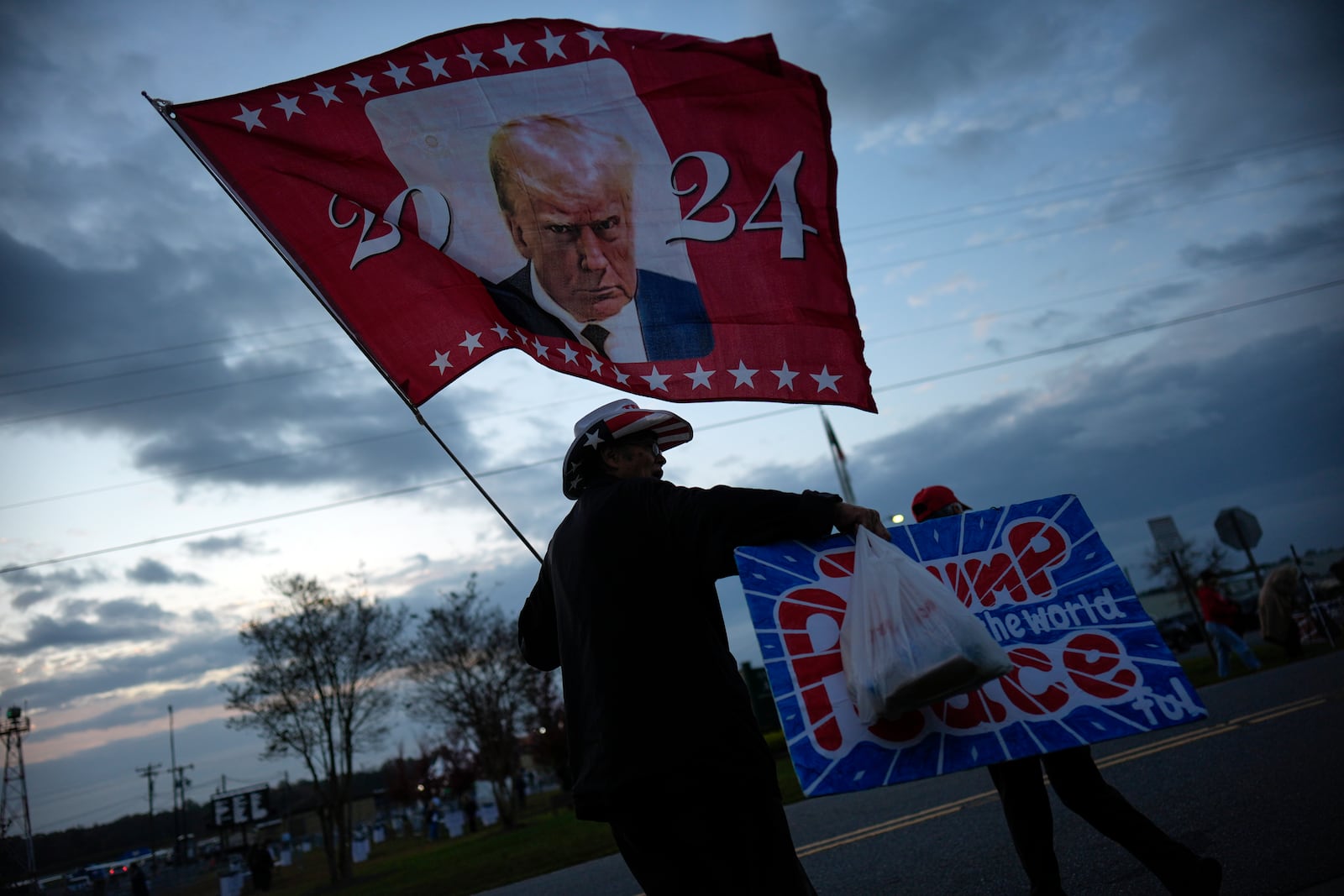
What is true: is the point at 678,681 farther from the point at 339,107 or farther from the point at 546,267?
the point at 339,107

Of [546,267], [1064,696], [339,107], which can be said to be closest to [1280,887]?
[1064,696]

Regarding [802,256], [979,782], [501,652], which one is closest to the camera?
[802,256]

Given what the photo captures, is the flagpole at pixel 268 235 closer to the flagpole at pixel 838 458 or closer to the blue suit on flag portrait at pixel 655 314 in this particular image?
the blue suit on flag portrait at pixel 655 314

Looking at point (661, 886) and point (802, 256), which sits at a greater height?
point (802, 256)

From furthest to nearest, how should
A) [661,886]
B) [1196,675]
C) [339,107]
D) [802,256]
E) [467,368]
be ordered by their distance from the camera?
[1196,675] → [802,256] → [339,107] → [467,368] → [661,886]

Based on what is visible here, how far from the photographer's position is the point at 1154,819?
207 inches

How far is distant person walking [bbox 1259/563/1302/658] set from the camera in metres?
13.6

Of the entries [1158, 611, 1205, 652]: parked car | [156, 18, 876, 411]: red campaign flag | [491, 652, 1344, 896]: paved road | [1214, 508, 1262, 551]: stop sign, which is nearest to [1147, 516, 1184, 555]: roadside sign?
[1214, 508, 1262, 551]: stop sign

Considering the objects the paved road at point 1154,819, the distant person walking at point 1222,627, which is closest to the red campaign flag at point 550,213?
the paved road at point 1154,819

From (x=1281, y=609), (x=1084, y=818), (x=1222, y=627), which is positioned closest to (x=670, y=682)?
→ (x=1084, y=818)

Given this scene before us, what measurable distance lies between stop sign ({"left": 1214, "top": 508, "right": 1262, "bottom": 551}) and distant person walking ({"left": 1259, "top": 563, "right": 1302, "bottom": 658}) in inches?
108

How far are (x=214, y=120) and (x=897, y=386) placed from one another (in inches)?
799

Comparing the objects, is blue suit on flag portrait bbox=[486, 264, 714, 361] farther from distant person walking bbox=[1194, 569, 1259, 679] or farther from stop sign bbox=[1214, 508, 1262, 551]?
stop sign bbox=[1214, 508, 1262, 551]

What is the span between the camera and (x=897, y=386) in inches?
899
